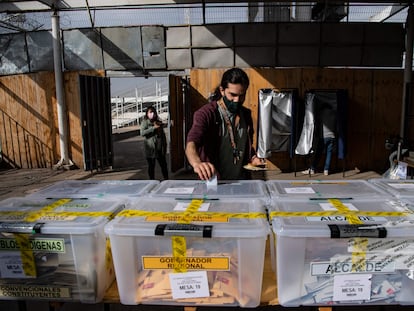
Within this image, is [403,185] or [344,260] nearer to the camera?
[344,260]

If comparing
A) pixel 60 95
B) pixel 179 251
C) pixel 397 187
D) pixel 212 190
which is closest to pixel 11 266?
pixel 179 251

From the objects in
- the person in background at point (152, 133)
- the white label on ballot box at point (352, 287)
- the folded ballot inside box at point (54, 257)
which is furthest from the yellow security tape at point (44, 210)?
the person in background at point (152, 133)

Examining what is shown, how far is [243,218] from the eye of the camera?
4.19 feet

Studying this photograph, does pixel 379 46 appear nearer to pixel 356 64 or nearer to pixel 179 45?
pixel 356 64

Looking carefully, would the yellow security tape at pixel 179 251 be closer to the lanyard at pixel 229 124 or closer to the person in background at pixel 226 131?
the person in background at pixel 226 131

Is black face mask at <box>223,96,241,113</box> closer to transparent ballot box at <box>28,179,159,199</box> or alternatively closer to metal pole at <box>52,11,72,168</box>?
transparent ballot box at <box>28,179,159,199</box>

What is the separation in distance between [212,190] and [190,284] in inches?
22.2

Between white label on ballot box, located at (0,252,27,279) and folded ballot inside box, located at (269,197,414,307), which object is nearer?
folded ballot inside box, located at (269,197,414,307)

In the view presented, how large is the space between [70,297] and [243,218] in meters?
0.77

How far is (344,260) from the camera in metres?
1.19

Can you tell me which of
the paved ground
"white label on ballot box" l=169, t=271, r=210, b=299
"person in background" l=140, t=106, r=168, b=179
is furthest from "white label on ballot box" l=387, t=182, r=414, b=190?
the paved ground

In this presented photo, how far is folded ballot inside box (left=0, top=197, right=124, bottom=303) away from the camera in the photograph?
1.25 metres

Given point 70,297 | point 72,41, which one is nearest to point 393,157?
point 70,297

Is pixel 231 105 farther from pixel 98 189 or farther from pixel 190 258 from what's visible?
pixel 190 258
